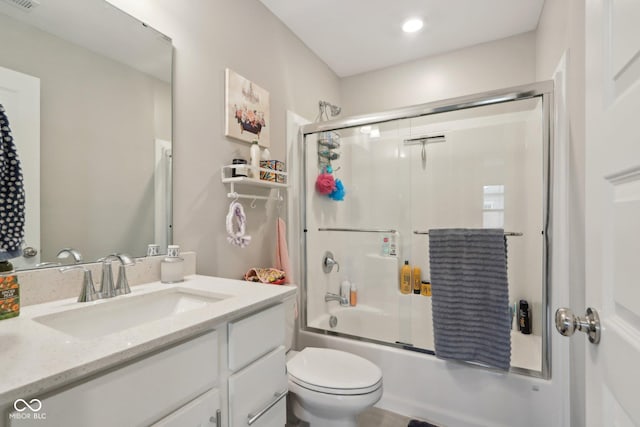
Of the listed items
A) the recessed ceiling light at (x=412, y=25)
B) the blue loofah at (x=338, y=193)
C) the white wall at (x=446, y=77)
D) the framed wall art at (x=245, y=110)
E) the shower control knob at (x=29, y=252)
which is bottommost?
the shower control knob at (x=29, y=252)

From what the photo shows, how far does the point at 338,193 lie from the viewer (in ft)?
7.74

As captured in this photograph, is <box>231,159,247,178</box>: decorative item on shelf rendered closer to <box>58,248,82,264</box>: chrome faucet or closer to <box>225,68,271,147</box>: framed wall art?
<box>225,68,271,147</box>: framed wall art

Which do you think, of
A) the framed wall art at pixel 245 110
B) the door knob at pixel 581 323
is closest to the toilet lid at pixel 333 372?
the door knob at pixel 581 323

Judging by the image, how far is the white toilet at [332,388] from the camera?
1.33 meters

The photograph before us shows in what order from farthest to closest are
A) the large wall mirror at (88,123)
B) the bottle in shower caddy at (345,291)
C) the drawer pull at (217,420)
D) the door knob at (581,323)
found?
the bottle in shower caddy at (345,291) → the large wall mirror at (88,123) → the drawer pull at (217,420) → the door knob at (581,323)

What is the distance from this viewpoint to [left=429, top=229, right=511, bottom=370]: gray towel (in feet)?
5.13

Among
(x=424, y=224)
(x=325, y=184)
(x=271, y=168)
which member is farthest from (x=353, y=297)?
(x=271, y=168)

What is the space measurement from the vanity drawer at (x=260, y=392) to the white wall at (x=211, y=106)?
656 mm

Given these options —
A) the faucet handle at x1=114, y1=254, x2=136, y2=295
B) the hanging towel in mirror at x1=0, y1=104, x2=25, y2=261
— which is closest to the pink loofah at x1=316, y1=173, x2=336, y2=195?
the faucet handle at x1=114, y1=254, x2=136, y2=295

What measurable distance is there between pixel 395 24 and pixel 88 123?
6.58 feet

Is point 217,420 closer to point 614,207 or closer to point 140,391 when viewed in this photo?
point 140,391

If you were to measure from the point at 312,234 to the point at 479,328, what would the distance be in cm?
123

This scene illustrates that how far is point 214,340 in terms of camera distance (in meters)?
0.81

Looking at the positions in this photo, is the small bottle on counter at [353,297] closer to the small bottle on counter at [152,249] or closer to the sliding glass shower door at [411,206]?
the sliding glass shower door at [411,206]
